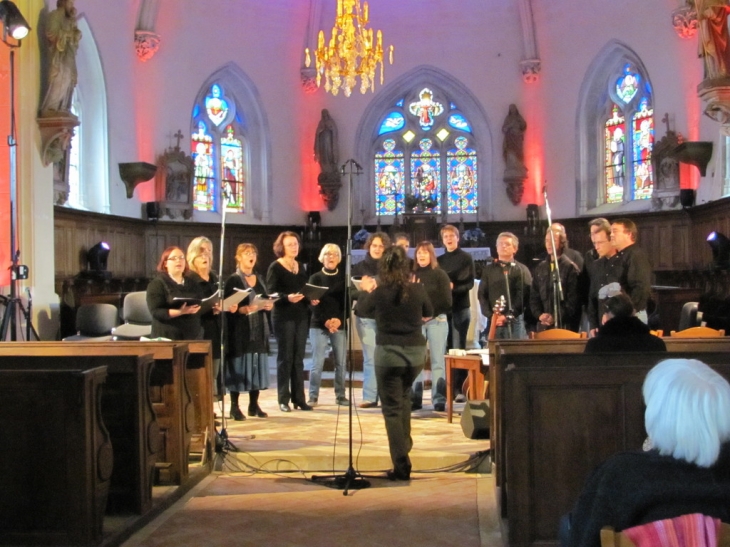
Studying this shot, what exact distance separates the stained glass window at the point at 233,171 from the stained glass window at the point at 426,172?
3.31 metres

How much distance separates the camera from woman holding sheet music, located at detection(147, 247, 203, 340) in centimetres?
634

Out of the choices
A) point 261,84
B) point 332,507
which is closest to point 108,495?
point 332,507

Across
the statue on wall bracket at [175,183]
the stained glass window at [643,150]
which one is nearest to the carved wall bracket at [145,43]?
the statue on wall bracket at [175,183]

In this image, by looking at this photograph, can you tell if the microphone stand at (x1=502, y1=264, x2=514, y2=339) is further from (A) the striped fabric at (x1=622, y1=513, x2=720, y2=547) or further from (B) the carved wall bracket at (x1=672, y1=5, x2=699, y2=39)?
(B) the carved wall bracket at (x1=672, y1=5, x2=699, y2=39)

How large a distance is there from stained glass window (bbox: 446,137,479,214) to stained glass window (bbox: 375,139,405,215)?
96cm

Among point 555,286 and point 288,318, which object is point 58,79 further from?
point 555,286

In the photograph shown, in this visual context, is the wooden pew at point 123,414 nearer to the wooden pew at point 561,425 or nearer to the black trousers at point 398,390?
the black trousers at point 398,390

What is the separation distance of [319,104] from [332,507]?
13017mm

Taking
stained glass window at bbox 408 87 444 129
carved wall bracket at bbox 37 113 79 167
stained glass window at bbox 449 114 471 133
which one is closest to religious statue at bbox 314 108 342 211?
stained glass window at bbox 408 87 444 129

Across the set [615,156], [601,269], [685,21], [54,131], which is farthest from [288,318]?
[615,156]

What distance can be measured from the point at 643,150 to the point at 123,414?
1263cm

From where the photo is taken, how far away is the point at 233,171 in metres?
16.9

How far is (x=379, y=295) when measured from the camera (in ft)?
17.9

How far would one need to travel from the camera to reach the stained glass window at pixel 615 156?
15859 millimetres
